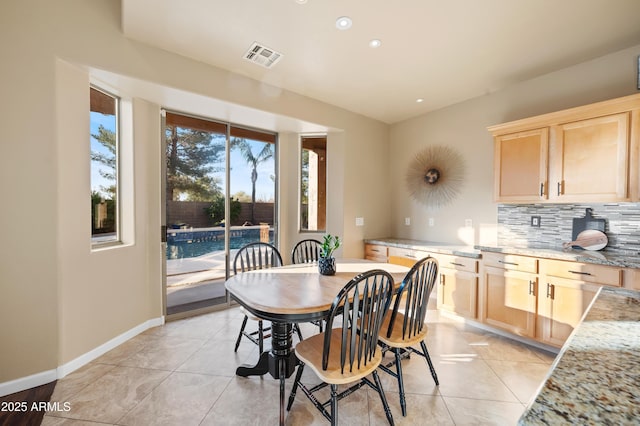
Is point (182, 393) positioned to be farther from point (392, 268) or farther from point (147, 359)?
point (392, 268)

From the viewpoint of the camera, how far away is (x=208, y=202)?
349 centimetres

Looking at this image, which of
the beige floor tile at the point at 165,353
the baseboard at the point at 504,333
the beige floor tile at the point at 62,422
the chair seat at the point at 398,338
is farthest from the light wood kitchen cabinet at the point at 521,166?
the beige floor tile at the point at 62,422

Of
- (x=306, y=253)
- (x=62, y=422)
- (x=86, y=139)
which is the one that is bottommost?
(x=62, y=422)

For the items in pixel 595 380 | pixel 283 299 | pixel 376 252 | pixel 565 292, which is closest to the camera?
pixel 595 380

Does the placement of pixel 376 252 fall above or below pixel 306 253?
below

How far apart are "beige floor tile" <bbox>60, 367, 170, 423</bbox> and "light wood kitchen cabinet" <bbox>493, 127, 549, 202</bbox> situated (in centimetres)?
368

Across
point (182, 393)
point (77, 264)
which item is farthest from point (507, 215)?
point (77, 264)

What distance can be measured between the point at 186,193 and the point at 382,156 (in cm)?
300

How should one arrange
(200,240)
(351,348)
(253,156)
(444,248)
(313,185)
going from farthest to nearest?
(313,185) → (253,156) → (200,240) → (444,248) → (351,348)

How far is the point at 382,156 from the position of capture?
452 cm

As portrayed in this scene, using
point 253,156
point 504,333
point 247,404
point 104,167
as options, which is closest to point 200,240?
point 104,167

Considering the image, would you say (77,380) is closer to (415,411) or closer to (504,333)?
(415,411)

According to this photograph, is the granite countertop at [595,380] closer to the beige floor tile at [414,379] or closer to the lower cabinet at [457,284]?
the beige floor tile at [414,379]

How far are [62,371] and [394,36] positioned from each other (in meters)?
3.85
